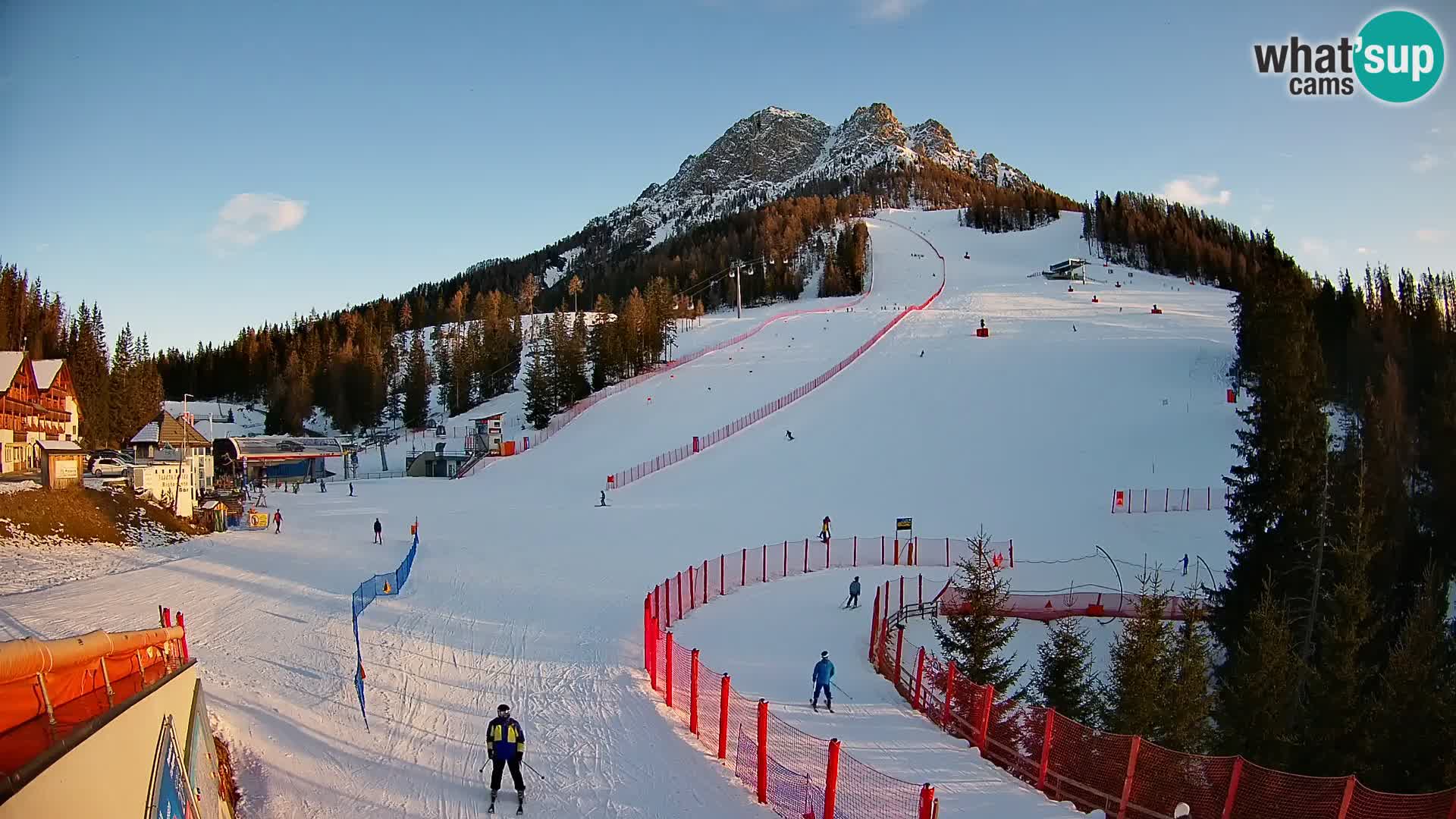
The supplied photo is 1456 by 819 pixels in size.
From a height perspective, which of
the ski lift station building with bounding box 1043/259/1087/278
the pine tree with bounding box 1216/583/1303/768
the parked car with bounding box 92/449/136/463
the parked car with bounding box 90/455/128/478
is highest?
the ski lift station building with bounding box 1043/259/1087/278

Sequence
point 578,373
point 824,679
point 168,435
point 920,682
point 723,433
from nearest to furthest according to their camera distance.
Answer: point 824,679
point 920,682
point 168,435
point 723,433
point 578,373

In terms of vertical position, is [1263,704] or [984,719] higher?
[984,719]

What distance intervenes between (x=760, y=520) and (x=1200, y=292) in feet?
231

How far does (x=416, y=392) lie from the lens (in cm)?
8662

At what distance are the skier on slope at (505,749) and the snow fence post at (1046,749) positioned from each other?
6333 mm

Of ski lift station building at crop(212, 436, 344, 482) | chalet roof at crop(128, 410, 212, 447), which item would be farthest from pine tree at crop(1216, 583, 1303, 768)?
ski lift station building at crop(212, 436, 344, 482)

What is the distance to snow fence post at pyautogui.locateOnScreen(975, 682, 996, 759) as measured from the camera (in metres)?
11.7

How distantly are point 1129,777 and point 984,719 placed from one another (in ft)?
8.57

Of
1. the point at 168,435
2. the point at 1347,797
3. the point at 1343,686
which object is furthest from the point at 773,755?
the point at 168,435

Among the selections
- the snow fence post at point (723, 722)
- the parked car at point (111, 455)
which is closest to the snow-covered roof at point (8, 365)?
the parked car at point (111, 455)

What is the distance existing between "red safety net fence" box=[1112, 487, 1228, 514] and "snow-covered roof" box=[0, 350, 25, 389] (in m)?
50.0

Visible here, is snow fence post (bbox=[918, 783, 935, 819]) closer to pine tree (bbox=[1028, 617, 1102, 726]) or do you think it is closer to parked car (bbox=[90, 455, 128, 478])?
pine tree (bbox=[1028, 617, 1102, 726])

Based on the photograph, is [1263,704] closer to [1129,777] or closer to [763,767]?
[1129,777]

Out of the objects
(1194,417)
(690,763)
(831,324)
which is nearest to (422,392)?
(831,324)
